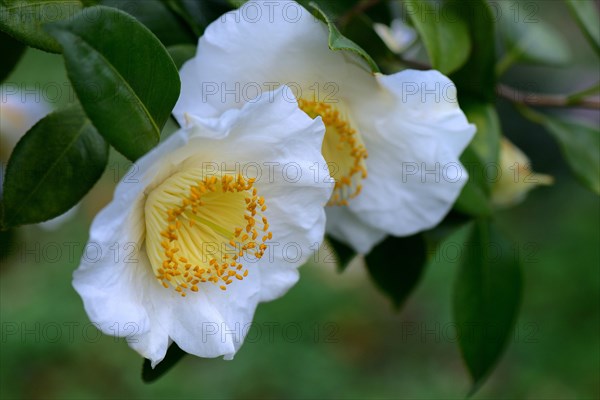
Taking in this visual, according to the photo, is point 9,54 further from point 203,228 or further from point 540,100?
point 540,100

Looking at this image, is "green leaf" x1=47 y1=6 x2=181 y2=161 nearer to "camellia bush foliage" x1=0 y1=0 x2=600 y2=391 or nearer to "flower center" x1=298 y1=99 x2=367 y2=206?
"camellia bush foliage" x1=0 y1=0 x2=600 y2=391

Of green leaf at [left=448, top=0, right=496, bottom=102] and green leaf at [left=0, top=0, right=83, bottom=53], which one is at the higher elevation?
green leaf at [left=0, top=0, right=83, bottom=53]

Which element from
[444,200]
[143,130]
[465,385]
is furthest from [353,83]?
[465,385]

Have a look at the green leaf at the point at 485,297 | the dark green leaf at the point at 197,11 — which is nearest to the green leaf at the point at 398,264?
the green leaf at the point at 485,297

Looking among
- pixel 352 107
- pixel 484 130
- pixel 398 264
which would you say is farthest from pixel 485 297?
pixel 352 107

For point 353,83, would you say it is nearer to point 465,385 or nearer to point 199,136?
point 199,136

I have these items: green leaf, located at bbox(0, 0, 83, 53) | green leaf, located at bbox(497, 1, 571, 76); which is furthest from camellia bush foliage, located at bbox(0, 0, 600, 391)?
green leaf, located at bbox(497, 1, 571, 76)
